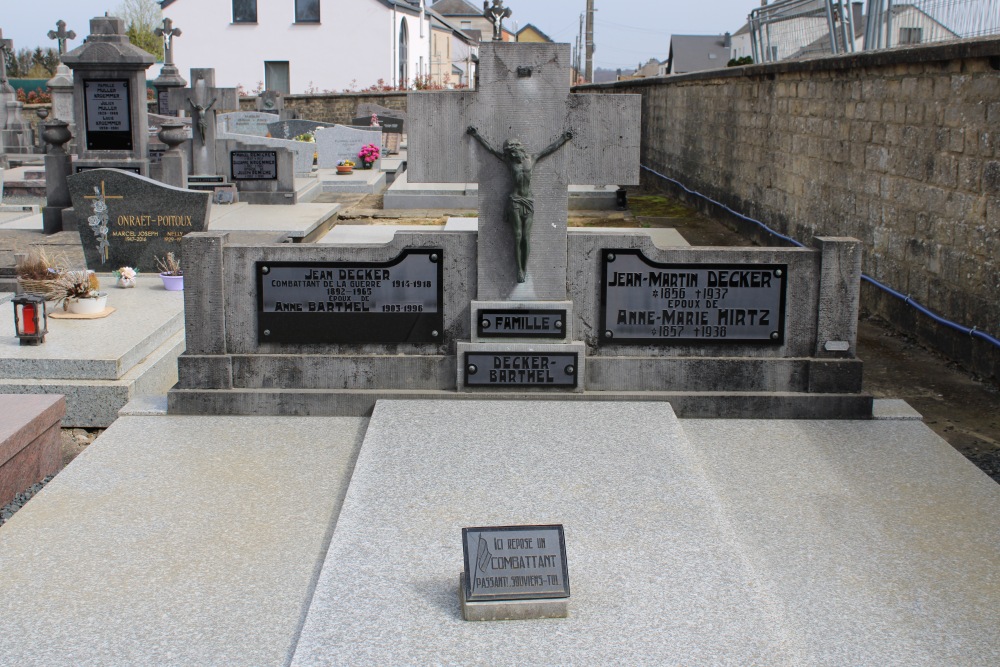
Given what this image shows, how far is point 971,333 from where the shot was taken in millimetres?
8227

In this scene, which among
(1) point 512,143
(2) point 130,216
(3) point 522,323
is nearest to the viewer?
(1) point 512,143

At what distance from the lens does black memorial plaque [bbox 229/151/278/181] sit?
16.7 m

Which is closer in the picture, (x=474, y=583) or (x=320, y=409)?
(x=474, y=583)

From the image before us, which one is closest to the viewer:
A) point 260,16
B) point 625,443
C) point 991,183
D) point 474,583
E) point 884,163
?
point 474,583

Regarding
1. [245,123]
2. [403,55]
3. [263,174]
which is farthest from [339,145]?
[403,55]

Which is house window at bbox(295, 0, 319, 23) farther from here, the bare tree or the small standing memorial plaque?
the small standing memorial plaque

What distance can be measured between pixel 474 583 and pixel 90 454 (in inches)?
109

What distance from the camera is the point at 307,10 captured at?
47.6 meters

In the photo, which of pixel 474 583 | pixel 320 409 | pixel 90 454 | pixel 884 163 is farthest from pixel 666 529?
pixel 884 163

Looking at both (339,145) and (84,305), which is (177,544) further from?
(339,145)

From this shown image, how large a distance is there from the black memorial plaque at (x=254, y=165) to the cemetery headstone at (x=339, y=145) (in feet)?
23.9

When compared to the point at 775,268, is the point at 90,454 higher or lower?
lower

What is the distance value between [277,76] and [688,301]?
4505 cm

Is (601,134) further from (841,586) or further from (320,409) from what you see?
(841,586)
